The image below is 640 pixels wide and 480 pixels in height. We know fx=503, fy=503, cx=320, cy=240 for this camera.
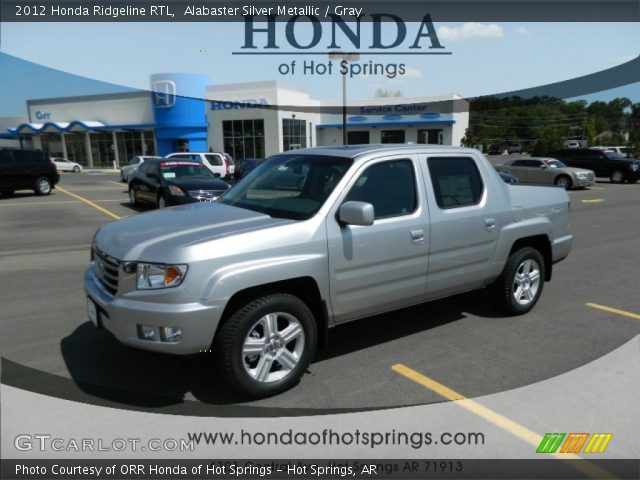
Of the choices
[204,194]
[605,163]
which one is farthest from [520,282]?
[605,163]

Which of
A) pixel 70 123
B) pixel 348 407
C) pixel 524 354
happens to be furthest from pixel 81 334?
pixel 70 123

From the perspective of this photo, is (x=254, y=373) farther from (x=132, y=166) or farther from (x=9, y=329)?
(x=132, y=166)

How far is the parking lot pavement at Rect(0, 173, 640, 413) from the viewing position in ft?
12.5

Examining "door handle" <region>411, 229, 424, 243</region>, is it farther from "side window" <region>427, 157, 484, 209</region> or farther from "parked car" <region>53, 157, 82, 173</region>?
"parked car" <region>53, 157, 82, 173</region>

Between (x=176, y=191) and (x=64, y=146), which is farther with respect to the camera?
(x=64, y=146)

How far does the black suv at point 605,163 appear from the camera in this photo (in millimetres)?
25625

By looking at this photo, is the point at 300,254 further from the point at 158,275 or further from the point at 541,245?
the point at 541,245

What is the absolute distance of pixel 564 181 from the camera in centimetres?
2294

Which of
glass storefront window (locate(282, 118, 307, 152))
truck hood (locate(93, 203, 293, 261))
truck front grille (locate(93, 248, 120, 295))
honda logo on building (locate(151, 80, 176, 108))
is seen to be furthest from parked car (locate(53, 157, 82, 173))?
truck front grille (locate(93, 248, 120, 295))

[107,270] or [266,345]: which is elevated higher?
[107,270]

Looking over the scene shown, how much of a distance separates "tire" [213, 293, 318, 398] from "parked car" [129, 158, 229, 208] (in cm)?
912

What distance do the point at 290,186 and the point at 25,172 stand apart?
18.6m

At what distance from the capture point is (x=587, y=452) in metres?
3.14

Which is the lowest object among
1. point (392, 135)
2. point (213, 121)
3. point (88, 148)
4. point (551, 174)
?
point (551, 174)
